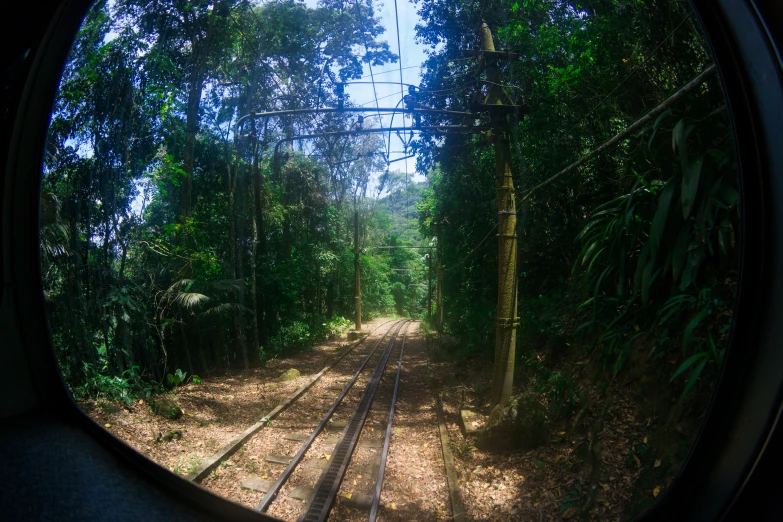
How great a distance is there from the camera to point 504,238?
Result: 6.58 metres

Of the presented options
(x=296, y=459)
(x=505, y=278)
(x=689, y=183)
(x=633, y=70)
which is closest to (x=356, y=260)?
(x=505, y=278)

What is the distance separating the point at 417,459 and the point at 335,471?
113cm

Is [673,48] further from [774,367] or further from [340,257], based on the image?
[340,257]

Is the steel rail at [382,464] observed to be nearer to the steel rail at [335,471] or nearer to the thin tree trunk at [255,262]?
the steel rail at [335,471]

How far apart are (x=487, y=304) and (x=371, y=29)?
17.2 feet

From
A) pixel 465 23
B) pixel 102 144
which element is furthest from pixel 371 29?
pixel 102 144

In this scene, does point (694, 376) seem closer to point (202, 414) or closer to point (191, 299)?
point (202, 414)

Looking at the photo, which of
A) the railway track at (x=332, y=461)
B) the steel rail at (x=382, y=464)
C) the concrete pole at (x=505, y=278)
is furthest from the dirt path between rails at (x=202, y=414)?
the concrete pole at (x=505, y=278)

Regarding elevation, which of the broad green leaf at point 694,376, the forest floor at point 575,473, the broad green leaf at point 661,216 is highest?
the broad green leaf at point 661,216

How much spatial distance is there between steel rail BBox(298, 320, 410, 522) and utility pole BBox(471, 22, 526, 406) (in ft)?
7.31

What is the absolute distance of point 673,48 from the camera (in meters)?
2.90

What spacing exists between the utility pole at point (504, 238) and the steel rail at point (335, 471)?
87.8 inches

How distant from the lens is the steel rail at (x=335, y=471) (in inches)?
117

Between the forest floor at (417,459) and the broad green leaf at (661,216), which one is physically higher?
the broad green leaf at (661,216)
